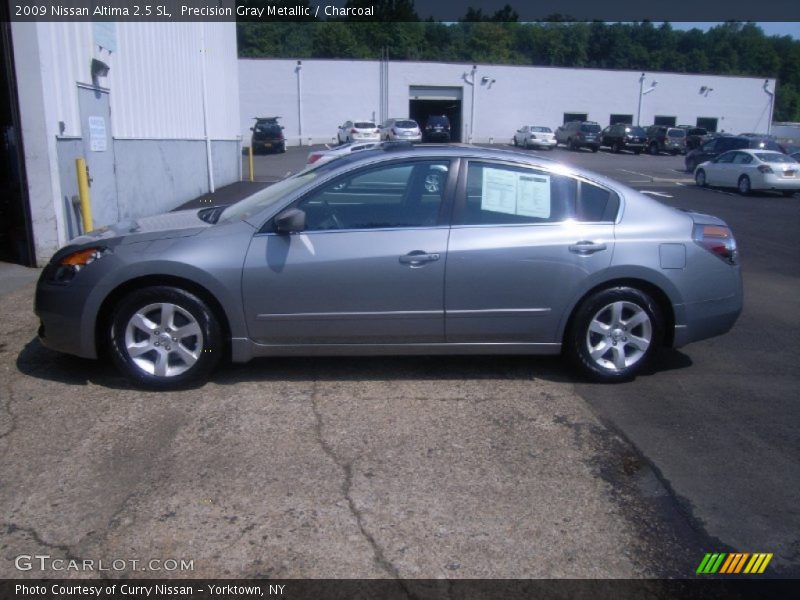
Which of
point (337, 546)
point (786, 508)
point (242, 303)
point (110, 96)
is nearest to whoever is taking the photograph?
point (337, 546)

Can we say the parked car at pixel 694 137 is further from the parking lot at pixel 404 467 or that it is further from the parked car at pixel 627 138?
the parking lot at pixel 404 467

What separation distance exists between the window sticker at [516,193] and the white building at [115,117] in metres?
5.96

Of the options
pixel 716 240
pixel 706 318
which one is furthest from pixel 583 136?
pixel 706 318

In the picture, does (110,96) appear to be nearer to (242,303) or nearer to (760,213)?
(242,303)

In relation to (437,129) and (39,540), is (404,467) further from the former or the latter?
(437,129)

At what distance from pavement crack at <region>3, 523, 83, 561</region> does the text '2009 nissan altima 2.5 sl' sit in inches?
64.6

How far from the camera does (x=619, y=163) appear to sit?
39.3 meters

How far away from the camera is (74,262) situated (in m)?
4.93

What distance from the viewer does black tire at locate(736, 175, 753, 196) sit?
22256mm

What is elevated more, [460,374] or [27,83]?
[27,83]

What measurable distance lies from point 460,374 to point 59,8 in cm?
715

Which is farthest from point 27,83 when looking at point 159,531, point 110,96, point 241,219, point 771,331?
point 771,331

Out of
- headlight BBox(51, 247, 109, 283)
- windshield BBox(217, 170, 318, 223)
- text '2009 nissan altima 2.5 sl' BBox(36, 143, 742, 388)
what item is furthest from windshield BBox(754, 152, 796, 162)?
headlight BBox(51, 247, 109, 283)

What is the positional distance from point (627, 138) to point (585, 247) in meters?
43.3
